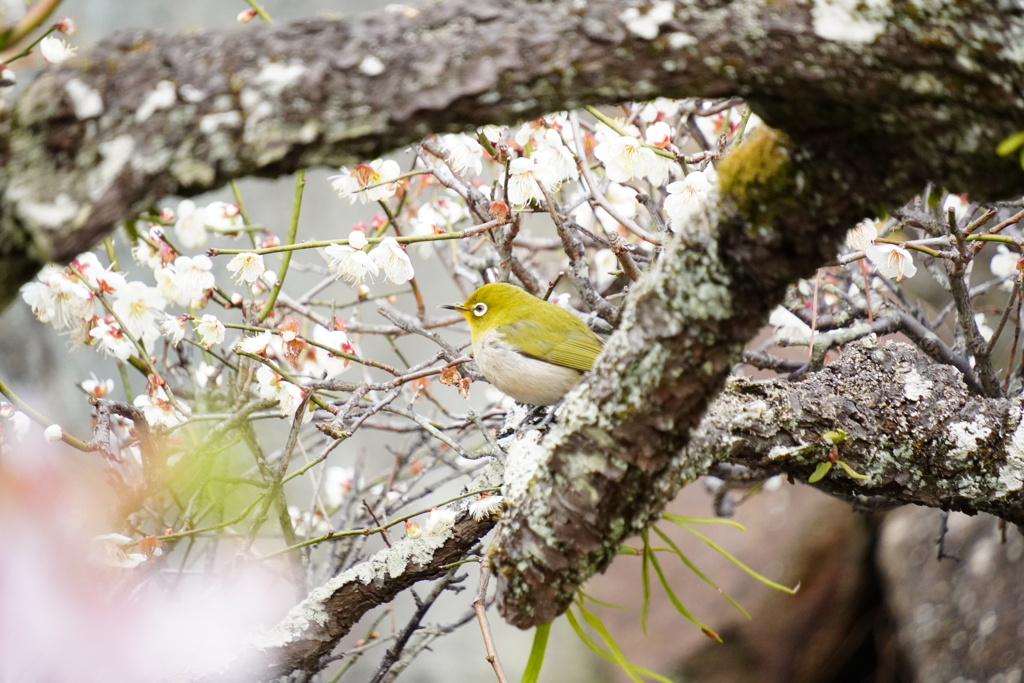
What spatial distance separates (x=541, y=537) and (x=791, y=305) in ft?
4.98

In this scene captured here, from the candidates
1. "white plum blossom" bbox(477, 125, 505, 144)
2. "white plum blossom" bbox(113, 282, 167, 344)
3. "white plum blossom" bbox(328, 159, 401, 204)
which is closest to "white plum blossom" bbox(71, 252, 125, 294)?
"white plum blossom" bbox(113, 282, 167, 344)

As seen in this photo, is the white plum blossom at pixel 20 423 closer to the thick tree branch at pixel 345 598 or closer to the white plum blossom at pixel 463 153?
the thick tree branch at pixel 345 598

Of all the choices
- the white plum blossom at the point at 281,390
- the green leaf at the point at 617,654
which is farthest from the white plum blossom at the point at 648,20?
the white plum blossom at the point at 281,390

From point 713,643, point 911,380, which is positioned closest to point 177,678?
point 911,380

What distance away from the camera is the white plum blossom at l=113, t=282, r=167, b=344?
84.0 inches

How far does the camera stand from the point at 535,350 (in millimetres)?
2639

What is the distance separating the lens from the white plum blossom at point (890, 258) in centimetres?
201

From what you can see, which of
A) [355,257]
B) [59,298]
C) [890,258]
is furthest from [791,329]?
[59,298]

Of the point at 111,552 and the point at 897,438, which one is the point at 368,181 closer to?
the point at 111,552

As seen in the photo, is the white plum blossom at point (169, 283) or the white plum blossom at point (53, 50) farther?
the white plum blossom at point (169, 283)

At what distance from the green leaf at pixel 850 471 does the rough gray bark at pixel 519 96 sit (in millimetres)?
784

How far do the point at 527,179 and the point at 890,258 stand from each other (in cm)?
99

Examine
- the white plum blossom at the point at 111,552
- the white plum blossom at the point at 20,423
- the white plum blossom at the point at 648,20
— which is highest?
the white plum blossom at the point at 20,423

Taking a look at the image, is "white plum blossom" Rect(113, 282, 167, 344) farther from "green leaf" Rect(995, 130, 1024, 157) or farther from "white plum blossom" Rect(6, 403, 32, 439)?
"green leaf" Rect(995, 130, 1024, 157)
